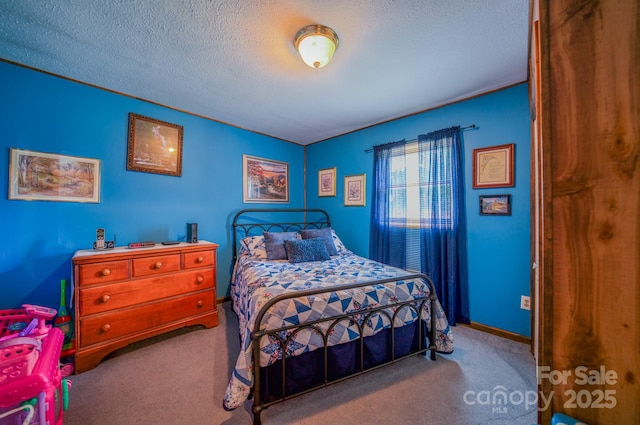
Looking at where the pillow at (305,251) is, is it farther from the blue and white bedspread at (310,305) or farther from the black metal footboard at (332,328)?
the black metal footboard at (332,328)

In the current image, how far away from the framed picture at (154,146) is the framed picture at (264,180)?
895mm

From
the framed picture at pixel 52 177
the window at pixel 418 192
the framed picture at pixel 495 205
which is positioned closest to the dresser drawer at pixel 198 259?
the framed picture at pixel 52 177

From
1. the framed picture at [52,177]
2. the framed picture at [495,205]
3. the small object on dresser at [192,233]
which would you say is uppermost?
the framed picture at [52,177]

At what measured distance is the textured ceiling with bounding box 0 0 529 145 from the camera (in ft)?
4.86

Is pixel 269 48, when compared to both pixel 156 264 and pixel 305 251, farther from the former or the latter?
pixel 156 264

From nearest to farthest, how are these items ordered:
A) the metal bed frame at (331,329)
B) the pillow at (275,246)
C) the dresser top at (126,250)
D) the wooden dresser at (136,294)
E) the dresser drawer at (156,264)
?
the metal bed frame at (331,329) < the wooden dresser at (136,294) < the dresser top at (126,250) < the dresser drawer at (156,264) < the pillow at (275,246)

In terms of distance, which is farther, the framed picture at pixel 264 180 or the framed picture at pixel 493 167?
the framed picture at pixel 264 180

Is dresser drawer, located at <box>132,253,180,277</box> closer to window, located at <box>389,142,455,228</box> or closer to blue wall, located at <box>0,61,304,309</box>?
blue wall, located at <box>0,61,304,309</box>

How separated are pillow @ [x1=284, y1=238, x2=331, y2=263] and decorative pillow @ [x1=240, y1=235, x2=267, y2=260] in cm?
31

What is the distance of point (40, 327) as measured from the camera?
5.39ft

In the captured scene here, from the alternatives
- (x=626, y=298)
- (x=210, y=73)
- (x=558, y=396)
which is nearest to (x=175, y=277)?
(x=210, y=73)

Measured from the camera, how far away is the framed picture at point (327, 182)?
3.98m

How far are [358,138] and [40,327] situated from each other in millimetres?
3773

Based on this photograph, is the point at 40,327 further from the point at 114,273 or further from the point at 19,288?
the point at 19,288
